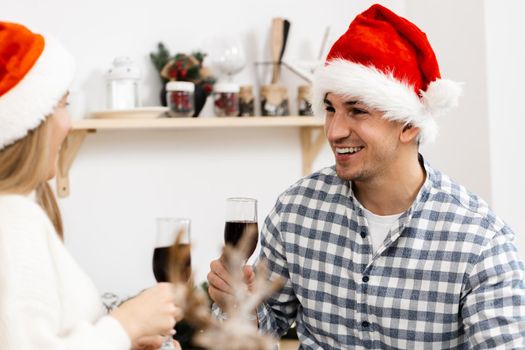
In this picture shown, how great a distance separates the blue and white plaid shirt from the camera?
5.20 ft

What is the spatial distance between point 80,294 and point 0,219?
0.17 m

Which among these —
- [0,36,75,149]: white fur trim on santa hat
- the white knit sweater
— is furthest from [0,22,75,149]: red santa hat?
the white knit sweater

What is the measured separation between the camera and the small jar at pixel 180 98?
2.63 metres

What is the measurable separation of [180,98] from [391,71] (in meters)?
1.08

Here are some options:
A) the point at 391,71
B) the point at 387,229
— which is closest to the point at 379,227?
the point at 387,229

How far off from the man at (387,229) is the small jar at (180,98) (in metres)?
0.86

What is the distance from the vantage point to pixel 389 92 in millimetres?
1715

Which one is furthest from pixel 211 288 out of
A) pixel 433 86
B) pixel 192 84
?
pixel 192 84

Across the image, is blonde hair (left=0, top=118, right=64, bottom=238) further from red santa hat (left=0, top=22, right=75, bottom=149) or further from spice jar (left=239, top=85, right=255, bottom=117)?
spice jar (left=239, top=85, right=255, bottom=117)

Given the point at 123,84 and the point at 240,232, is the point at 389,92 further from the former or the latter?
the point at 123,84

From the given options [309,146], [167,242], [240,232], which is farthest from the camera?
[309,146]

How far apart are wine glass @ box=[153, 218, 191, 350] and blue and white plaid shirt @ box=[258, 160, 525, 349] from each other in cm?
61

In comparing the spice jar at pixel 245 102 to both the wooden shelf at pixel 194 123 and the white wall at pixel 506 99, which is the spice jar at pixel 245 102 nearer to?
the wooden shelf at pixel 194 123

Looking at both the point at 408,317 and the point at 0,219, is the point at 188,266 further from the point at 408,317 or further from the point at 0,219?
the point at 408,317
